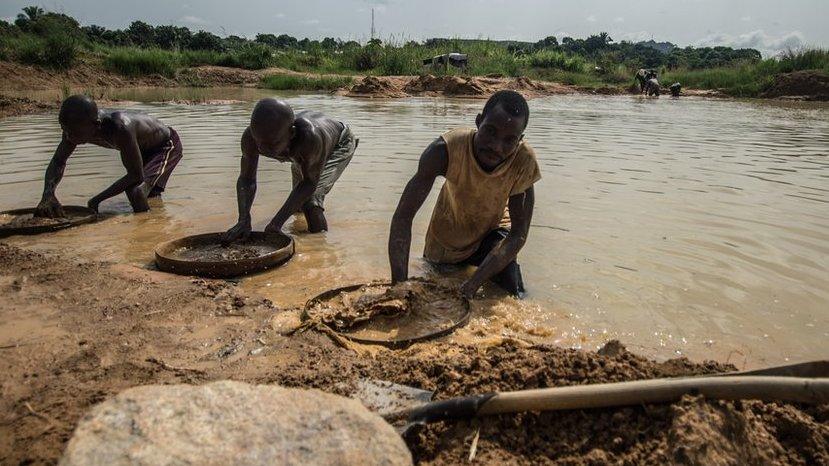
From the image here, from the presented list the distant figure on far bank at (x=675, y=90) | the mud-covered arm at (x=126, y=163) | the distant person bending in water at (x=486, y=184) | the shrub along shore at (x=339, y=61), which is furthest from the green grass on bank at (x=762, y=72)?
the mud-covered arm at (x=126, y=163)

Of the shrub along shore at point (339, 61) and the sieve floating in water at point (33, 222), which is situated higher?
the shrub along shore at point (339, 61)

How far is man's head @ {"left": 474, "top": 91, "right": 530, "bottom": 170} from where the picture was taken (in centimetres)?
284

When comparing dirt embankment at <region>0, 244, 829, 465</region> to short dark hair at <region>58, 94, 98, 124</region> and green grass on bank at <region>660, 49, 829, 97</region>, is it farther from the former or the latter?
green grass on bank at <region>660, 49, 829, 97</region>

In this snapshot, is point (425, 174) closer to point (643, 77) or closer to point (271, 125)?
point (271, 125)

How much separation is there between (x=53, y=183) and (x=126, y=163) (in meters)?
0.56

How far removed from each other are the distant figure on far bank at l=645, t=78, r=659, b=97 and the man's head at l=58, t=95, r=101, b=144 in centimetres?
2233

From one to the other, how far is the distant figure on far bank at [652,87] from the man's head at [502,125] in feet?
73.1

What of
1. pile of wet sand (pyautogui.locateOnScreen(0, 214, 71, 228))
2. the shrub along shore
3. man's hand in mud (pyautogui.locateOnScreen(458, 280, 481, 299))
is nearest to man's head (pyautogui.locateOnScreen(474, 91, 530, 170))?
man's hand in mud (pyautogui.locateOnScreen(458, 280, 481, 299))

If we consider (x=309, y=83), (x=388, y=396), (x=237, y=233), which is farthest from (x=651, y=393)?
(x=309, y=83)

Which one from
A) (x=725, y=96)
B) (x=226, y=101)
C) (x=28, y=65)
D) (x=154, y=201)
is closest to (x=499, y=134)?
(x=154, y=201)

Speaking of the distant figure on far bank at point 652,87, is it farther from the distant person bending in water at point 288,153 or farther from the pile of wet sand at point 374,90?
the distant person bending in water at point 288,153

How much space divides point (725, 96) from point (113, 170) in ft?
75.3

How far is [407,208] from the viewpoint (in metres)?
3.13

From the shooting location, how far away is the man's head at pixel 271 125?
3.66 metres
